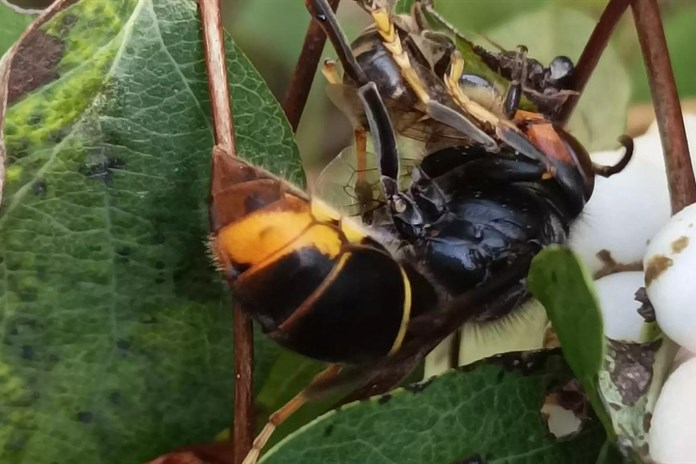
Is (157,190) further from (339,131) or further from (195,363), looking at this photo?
(339,131)

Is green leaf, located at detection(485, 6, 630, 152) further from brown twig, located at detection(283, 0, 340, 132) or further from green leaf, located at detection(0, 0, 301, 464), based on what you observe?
green leaf, located at detection(0, 0, 301, 464)

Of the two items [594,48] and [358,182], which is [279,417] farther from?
[594,48]

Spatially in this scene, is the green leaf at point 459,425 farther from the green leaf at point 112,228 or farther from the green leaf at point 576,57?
the green leaf at point 576,57

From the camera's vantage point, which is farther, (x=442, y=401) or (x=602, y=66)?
(x=602, y=66)

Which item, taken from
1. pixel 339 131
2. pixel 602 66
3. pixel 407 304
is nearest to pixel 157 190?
pixel 407 304

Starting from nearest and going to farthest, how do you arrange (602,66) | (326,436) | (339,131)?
(326,436), (602,66), (339,131)

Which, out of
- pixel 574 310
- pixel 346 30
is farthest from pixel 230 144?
pixel 346 30

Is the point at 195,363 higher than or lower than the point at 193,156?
lower
